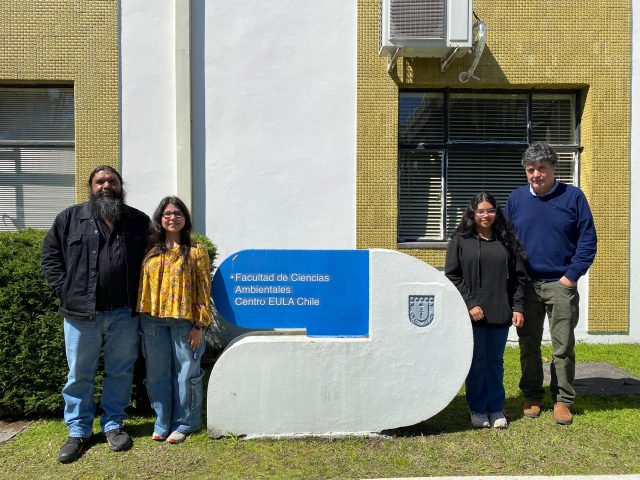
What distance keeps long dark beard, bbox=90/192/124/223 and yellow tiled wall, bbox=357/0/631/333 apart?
389 centimetres

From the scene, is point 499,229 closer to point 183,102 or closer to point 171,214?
point 171,214

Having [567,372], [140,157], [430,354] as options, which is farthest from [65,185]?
[567,372]

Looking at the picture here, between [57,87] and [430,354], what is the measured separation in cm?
631

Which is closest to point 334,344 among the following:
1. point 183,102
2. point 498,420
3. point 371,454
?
point 371,454

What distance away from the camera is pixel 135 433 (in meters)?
4.30

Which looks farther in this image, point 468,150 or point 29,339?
point 468,150

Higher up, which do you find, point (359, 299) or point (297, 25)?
point (297, 25)

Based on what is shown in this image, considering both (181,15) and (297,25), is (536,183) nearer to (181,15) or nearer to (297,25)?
(297,25)

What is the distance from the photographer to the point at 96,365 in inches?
160

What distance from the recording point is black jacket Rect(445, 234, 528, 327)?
430 centimetres

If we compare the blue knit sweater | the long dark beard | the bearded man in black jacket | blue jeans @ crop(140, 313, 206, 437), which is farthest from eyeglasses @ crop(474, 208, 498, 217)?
the long dark beard

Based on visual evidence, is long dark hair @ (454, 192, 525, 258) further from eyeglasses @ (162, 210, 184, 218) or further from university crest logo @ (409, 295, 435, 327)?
eyeglasses @ (162, 210, 184, 218)

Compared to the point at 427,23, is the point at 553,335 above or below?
below

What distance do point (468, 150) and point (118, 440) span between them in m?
5.85
